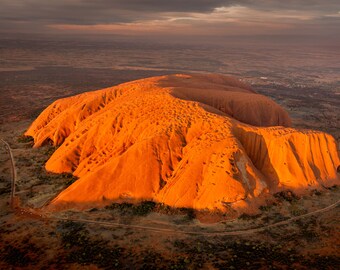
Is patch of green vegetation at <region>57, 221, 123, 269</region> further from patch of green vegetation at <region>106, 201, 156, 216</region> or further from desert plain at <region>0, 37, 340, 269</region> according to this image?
patch of green vegetation at <region>106, 201, 156, 216</region>

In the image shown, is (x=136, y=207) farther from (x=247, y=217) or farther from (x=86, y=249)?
(x=247, y=217)

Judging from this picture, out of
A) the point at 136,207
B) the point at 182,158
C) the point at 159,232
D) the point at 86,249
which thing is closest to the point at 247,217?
the point at 159,232

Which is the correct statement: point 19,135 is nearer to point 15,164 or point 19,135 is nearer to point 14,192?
point 15,164

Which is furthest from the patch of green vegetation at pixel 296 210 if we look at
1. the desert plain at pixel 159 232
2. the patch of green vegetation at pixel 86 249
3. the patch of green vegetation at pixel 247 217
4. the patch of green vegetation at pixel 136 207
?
the patch of green vegetation at pixel 86 249

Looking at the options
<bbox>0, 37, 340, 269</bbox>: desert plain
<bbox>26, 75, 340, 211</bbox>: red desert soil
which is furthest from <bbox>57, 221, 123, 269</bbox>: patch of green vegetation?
<bbox>26, 75, 340, 211</bbox>: red desert soil

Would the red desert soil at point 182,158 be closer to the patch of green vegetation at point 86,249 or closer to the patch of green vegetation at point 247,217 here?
the patch of green vegetation at point 247,217

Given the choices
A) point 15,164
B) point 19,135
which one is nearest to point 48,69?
point 19,135

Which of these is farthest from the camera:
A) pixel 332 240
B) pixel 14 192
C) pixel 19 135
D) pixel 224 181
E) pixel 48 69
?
pixel 48 69

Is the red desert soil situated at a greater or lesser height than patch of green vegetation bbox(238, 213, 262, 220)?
greater
